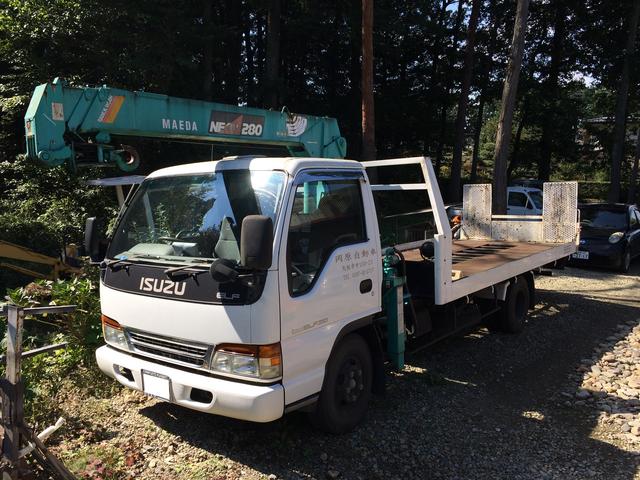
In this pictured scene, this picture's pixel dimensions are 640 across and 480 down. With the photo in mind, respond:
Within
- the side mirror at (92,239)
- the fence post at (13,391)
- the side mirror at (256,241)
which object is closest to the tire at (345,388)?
the side mirror at (256,241)

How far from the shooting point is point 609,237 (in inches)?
465

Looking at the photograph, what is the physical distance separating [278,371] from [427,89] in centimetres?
2702

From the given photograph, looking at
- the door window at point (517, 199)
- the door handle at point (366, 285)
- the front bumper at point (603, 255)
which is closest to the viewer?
the door handle at point (366, 285)

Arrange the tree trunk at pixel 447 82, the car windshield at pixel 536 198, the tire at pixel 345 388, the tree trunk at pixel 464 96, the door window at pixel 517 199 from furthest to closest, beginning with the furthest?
the tree trunk at pixel 447 82
the tree trunk at pixel 464 96
the door window at pixel 517 199
the car windshield at pixel 536 198
the tire at pixel 345 388

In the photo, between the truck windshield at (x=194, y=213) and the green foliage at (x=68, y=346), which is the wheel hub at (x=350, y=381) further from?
the green foliage at (x=68, y=346)

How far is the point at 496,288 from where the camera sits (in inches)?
255

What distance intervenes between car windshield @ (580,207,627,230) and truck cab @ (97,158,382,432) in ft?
34.4

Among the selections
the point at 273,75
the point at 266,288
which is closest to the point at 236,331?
the point at 266,288

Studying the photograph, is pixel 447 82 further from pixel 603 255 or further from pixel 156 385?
pixel 156 385

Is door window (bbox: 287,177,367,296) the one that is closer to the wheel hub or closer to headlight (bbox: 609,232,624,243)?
the wheel hub

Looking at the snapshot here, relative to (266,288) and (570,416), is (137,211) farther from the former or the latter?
(570,416)

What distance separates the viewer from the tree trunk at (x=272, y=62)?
18.2m

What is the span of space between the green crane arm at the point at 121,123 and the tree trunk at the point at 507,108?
9.59m

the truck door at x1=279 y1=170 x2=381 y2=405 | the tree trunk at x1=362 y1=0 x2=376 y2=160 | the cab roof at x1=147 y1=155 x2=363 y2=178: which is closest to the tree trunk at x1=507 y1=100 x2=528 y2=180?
the tree trunk at x1=362 y1=0 x2=376 y2=160
